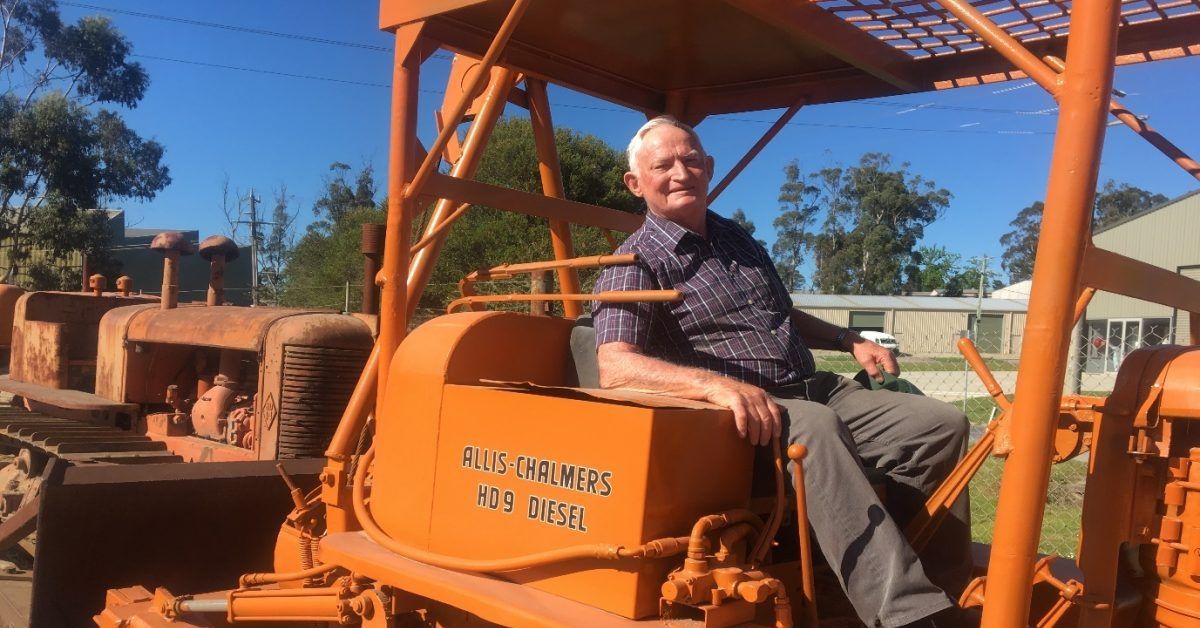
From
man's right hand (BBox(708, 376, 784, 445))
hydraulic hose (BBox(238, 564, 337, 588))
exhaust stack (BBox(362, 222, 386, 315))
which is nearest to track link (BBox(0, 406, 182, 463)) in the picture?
exhaust stack (BBox(362, 222, 386, 315))

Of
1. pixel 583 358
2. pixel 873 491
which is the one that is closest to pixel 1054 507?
pixel 583 358

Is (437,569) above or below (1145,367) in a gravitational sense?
below

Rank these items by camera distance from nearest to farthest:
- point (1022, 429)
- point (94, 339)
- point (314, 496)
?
point (1022, 429) < point (314, 496) < point (94, 339)

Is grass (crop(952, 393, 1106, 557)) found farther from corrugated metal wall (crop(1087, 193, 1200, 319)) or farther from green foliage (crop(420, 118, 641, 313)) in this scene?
corrugated metal wall (crop(1087, 193, 1200, 319))

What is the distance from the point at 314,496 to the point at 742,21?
2.47 metres

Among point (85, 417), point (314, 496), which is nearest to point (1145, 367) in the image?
point (314, 496)

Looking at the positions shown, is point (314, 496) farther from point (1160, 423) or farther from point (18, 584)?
point (1160, 423)

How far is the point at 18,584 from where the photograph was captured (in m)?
4.61

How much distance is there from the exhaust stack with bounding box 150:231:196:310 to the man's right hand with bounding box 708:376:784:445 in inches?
188

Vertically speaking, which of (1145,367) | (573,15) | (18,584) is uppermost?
(573,15)

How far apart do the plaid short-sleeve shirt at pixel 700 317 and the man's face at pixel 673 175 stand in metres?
0.10

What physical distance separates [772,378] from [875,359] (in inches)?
19.1

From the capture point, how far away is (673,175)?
2.92 meters

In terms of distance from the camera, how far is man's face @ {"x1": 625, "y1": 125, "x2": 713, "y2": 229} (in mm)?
2914
